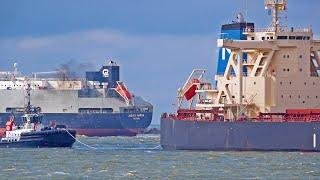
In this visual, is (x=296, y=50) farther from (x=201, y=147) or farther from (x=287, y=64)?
(x=201, y=147)

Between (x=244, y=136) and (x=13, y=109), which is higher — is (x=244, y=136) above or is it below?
below

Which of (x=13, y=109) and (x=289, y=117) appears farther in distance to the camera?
(x=13, y=109)

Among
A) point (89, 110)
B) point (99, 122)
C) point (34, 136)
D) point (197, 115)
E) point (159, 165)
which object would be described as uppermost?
point (89, 110)

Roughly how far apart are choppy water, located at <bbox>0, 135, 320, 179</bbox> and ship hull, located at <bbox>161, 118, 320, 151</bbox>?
0.81 metres

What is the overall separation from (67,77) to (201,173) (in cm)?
8762

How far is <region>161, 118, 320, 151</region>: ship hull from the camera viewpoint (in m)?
69.6

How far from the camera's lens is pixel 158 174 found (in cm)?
5756

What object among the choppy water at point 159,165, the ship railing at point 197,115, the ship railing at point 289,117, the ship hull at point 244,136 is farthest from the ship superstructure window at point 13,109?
the ship railing at point 289,117

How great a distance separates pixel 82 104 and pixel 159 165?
74.8m

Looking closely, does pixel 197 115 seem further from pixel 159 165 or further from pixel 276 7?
pixel 159 165

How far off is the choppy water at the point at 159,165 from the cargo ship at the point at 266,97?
117cm

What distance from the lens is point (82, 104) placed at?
13762 centimetres

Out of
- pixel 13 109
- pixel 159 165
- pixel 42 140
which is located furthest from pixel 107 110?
pixel 159 165

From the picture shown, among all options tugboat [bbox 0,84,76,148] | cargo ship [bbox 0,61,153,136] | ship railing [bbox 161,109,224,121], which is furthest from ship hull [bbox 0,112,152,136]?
ship railing [bbox 161,109,224,121]
